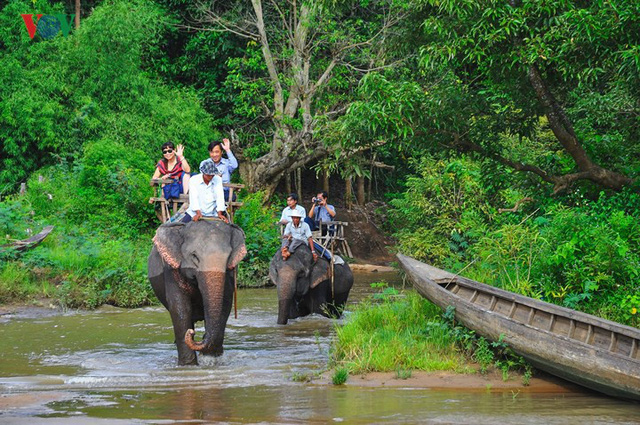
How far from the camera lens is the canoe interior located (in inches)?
350

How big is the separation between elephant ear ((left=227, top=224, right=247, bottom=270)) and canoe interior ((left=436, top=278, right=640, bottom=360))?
8.55 feet

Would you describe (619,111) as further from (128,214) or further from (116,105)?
(116,105)

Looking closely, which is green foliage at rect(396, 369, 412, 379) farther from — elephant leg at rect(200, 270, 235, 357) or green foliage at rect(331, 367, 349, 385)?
elephant leg at rect(200, 270, 235, 357)

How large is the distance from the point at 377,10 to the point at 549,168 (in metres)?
18.5

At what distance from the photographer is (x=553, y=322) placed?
32.0 feet

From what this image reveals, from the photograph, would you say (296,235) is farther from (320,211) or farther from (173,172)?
(173,172)

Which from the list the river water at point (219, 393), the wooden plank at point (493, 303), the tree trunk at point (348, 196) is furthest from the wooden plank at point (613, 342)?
the tree trunk at point (348, 196)

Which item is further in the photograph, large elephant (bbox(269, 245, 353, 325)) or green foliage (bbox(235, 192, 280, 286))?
green foliage (bbox(235, 192, 280, 286))

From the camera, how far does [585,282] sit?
33.7 feet

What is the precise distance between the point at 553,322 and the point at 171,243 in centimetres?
455

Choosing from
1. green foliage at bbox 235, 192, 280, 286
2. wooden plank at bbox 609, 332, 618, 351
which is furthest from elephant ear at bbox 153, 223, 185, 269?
green foliage at bbox 235, 192, 280, 286

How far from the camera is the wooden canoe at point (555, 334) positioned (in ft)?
27.1

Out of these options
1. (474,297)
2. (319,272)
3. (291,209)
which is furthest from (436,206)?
(474,297)

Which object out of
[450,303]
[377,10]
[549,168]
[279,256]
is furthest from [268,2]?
[450,303]
